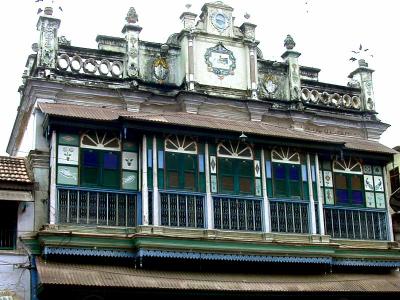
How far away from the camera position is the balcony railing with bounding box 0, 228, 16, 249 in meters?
17.2

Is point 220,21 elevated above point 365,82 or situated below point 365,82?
above

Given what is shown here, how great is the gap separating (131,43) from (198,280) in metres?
7.15

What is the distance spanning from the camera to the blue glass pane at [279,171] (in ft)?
63.5

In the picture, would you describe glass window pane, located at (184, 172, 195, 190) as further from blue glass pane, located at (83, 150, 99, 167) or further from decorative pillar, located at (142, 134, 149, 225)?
blue glass pane, located at (83, 150, 99, 167)

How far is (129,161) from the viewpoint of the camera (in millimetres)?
18266

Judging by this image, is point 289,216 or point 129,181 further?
point 289,216

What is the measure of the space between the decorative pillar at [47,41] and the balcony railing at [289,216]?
23.2 feet

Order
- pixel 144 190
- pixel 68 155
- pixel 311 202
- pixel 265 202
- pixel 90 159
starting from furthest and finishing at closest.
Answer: pixel 311 202 → pixel 265 202 → pixel 90 159 → pixel 144 190 → pixel 68 155

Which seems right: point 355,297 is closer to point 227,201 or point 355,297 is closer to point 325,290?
point 325,290

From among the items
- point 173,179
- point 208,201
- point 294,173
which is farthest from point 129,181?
point 294,173

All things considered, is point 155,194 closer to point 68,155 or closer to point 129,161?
point 129,161

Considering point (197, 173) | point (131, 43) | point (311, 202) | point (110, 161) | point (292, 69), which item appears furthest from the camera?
point (292, 69)

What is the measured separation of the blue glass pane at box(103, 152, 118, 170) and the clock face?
19.0 feet

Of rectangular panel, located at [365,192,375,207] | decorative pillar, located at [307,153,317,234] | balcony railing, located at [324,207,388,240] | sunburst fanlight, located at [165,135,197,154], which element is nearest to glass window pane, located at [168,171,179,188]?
sunburst fanlight, located at [165,135,197,154]
